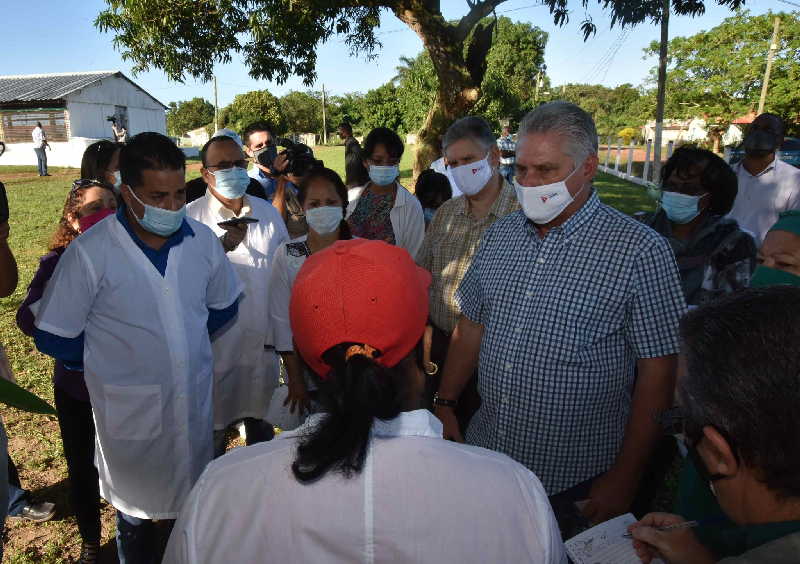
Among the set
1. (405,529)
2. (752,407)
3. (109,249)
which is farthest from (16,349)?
(752,407)

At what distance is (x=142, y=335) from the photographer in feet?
7.11

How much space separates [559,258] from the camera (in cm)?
190

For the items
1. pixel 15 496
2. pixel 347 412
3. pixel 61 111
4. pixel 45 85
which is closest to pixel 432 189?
pixel 15 496

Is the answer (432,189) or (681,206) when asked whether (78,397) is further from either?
(432,189)

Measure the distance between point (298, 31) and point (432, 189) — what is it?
7514 millimetres

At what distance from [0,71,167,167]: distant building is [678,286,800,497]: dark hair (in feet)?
107

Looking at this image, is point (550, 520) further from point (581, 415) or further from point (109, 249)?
point (109, 249)

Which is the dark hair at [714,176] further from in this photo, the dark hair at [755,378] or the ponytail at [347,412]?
the ponytail at [347,412]

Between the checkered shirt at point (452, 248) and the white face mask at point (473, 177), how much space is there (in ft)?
0.36

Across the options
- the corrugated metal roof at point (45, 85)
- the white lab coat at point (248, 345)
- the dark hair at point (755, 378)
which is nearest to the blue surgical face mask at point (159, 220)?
the white lab coat at point (248, 345)

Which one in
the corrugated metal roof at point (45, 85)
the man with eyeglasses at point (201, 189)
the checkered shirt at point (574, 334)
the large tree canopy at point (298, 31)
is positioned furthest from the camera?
the corrugated metal roof at point (45, 85)

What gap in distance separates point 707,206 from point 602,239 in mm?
1523

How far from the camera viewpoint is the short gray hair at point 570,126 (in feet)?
6.25

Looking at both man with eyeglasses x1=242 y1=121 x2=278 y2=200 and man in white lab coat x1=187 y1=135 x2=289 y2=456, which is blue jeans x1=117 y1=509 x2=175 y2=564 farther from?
man with eyeglasses x1=242 y1=121 x2=278 y2=200
